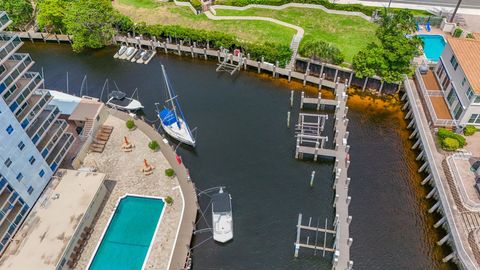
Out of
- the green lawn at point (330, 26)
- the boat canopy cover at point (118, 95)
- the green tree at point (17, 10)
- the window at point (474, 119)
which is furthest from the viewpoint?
the green tree at point (17, 10)

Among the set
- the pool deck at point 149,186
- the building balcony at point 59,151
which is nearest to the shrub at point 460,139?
the pool deck at point 149,186

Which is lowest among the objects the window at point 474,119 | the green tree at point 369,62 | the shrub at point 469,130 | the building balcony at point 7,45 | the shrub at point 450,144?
the building balcony at point 7,45

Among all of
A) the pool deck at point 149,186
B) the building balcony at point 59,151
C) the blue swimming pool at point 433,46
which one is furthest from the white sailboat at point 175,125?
the blue swimming pool at point 433,46

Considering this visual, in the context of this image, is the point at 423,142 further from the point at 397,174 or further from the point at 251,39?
the point at 251,39

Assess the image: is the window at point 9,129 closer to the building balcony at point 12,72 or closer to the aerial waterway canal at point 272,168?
the building balcony at point 12,72

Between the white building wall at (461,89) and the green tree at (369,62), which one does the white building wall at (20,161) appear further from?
the white building wall at (461,89)

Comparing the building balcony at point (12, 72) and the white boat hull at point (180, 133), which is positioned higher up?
the white boat hull at point (180, 133)

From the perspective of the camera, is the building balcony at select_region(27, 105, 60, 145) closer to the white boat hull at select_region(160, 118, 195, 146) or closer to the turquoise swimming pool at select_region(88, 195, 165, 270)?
the turquoise swimming pool at select_region(88, 195, 165, 270)

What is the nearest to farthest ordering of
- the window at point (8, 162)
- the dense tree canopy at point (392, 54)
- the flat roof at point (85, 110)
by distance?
the window at point (8, 162)
the flat roof at point (85, 110)
the dense tree canopy at point (392, 54)

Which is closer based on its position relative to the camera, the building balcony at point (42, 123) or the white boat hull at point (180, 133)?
the building balcony at point (42, 123)
